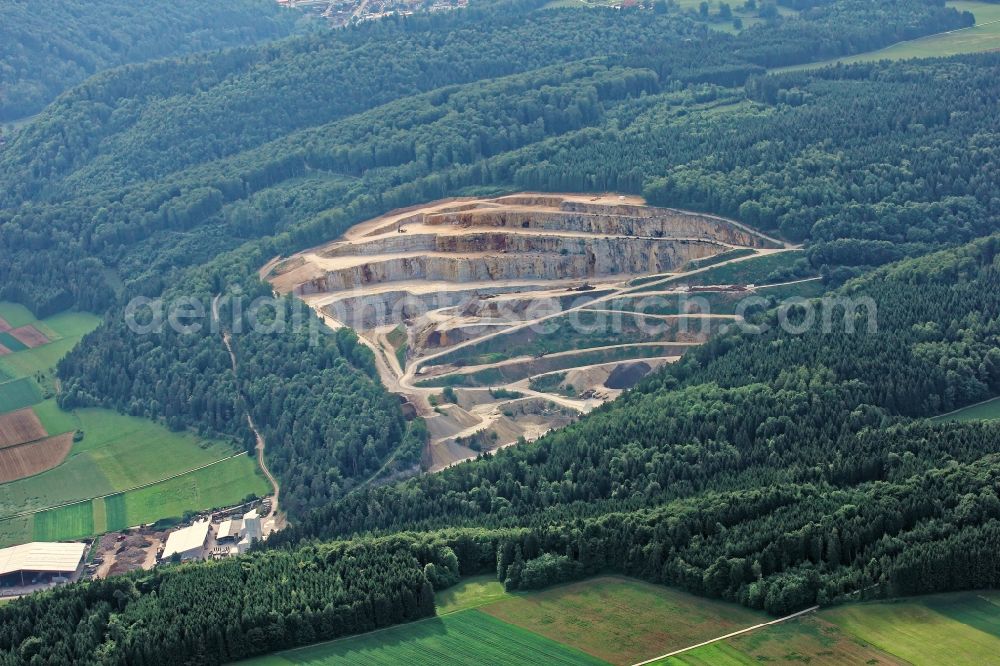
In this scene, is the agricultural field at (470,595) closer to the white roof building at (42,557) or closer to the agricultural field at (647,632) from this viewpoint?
the agricultural field at (647,632)

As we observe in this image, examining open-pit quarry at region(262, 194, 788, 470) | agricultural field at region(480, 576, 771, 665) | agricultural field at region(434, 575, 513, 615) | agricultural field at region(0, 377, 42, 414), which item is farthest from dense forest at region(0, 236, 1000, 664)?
agricultural field at region(0, 377, 42, 414)

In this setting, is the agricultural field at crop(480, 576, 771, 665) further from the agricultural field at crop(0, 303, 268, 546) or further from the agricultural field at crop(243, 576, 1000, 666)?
the agricultural field at crop(0, 303, 268, 546)

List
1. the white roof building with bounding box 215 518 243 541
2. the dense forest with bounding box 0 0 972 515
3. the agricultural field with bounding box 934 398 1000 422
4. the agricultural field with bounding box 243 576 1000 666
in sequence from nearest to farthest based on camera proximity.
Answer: the agricultural field with bounding box 243 576 1000 666 < the agricultural field with bounding box 934 398 1000 422 < the white roof building with bounding box 215 518 243 541 < the dense forest with bounding box 0 0 972 515

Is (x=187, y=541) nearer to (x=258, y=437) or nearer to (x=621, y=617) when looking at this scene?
(x=258, y=437)

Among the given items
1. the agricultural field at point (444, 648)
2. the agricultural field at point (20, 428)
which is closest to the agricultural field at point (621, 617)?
the agricultural field at point (444, 648)

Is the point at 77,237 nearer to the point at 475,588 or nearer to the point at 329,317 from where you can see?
the point at 329,317

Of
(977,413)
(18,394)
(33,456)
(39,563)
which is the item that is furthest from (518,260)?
(39,563)
